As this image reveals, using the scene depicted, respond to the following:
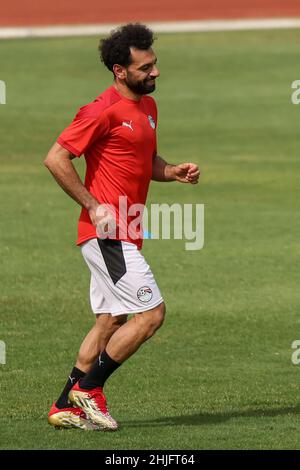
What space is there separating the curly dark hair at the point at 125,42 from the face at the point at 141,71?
34 mm

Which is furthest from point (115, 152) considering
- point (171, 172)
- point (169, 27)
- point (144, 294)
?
point (169, 27)

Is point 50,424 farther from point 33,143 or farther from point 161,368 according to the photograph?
point 33,143

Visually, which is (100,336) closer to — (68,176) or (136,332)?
(136,332)

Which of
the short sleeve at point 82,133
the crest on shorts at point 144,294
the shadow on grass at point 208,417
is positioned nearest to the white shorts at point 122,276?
the crest on shorts at point 144,294

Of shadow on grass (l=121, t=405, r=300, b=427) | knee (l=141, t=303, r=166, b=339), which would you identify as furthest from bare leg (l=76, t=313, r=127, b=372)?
shadow on grass (l=121, t=405, r=300, b=427)

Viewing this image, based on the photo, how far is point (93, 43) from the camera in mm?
40688

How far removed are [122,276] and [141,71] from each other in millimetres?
1299

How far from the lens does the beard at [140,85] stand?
8.43m

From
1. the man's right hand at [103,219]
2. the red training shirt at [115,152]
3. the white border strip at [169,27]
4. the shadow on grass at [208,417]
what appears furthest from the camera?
the white border strip at [169,27]

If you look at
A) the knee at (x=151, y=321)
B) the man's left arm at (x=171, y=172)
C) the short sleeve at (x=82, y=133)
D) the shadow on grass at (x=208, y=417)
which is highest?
the short sleeve at (x=82, y=133)

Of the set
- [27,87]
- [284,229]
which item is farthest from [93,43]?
[284,229]

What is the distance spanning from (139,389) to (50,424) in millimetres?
1687

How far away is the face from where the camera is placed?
8.42 metres

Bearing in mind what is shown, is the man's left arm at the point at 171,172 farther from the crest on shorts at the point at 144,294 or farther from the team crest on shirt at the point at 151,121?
the crest on shorts at the point at 144,294
